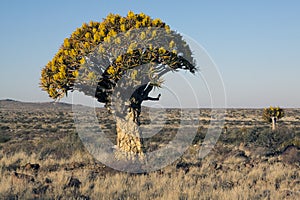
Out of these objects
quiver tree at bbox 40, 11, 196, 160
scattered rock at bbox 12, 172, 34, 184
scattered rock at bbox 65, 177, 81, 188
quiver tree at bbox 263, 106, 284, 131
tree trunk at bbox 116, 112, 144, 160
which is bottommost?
scattered rock at bbox 65, 177, 81, 188

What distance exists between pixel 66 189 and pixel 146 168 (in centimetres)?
361

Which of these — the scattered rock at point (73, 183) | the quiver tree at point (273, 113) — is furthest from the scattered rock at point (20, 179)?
the quiver tree at point (273, 113)

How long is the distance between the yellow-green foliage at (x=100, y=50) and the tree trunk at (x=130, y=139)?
1.35 m

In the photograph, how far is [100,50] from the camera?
1012 cm

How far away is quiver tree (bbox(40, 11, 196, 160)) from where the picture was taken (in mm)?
10117

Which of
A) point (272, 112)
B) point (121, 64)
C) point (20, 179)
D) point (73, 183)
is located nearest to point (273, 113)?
point (272, 112)

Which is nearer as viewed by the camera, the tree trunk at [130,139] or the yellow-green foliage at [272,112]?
the tree trunk at [130,139]

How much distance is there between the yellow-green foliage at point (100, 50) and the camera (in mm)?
10070

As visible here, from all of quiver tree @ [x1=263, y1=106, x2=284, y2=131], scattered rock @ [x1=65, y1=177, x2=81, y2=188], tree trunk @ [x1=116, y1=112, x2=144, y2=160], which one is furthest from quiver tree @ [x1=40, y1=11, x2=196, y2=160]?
quiver tree @ [x1=263, y1=106, x2=284, y2=131]

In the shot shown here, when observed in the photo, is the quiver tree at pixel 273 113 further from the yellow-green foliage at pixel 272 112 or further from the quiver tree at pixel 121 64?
the quiver tree at pixel 121 64

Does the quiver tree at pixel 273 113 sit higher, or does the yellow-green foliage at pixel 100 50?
the yellow-green foliage at pixel 100 50

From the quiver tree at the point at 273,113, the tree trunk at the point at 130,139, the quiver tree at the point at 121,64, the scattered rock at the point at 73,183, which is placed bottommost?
the scattered rock at the point at 73,183

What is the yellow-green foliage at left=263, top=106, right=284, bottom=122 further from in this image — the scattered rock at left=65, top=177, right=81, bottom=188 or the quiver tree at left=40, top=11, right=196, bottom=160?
the scattered rock at left=65, top=177, right=81, bottom=188

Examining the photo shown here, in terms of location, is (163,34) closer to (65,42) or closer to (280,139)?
(65,42)
